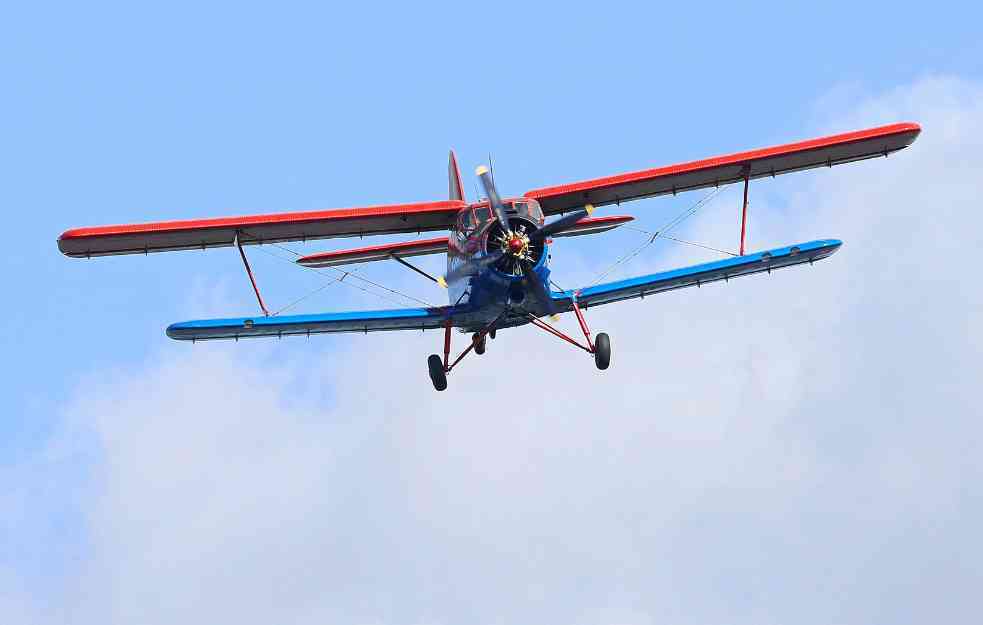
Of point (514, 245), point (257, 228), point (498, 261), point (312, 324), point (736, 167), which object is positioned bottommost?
point (312, 324)

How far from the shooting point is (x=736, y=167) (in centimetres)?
3069

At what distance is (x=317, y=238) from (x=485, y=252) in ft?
12.2

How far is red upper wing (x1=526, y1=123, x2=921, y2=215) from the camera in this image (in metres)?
30.1

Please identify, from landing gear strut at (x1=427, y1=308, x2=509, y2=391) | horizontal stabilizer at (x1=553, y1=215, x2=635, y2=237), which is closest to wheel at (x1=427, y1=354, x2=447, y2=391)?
landing gear strut at (x1=427, y1=308, x2=509, y2=391)

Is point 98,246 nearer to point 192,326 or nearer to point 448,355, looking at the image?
point 192,326

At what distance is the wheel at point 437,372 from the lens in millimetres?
29828

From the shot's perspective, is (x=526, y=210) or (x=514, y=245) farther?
(x=526, y=210)

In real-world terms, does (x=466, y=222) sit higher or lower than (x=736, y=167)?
lower

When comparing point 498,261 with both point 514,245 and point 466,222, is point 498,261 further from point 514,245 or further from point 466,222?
point 466,222

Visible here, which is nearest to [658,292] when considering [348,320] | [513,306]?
[513,306]

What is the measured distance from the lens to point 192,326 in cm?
2967

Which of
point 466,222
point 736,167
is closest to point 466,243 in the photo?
point 466,222

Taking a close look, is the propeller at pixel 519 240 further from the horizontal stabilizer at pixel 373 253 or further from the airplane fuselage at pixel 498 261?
the horizontal stabilizer at pixel 373 253

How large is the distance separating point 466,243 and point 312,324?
3296 millimetres
